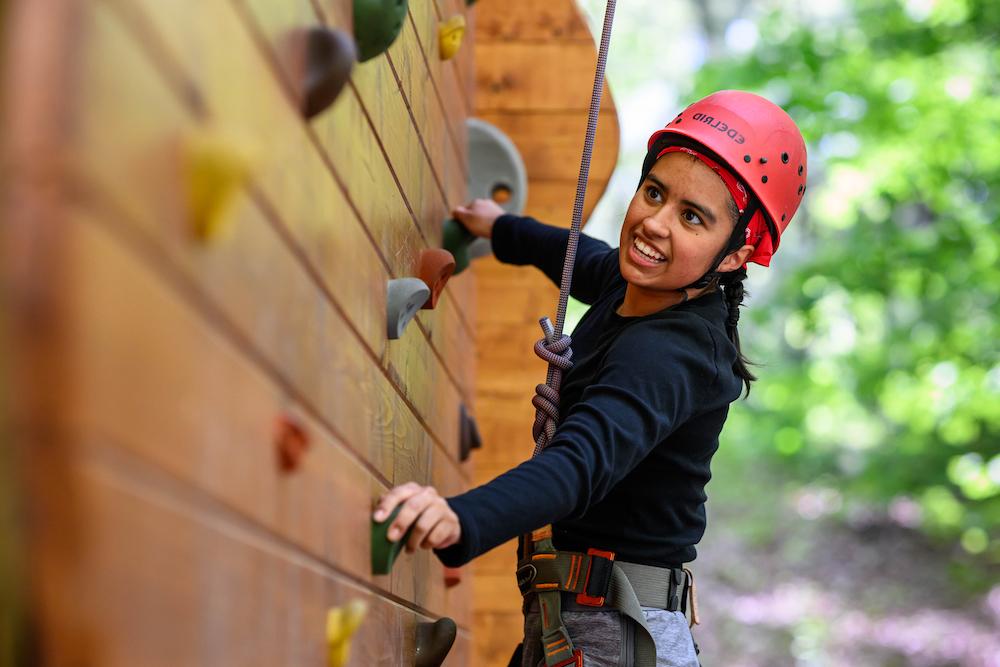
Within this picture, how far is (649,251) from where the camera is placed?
233 centimetres

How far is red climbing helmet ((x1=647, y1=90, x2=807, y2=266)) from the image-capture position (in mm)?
2363

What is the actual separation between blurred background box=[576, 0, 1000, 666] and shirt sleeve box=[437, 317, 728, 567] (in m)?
5.18

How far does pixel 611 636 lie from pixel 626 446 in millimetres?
513

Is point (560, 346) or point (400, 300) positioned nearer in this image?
point (400, 300)

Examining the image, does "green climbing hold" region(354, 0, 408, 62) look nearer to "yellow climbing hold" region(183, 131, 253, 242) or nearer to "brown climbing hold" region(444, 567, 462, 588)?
"yellow climbing hold" region(183, 131, 253, 242)

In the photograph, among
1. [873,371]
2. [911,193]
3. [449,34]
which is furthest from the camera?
[873,371]

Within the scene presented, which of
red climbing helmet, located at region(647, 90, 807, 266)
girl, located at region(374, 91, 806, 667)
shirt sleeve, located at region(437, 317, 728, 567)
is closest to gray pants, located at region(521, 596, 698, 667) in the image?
girl, located at region(374, 91, 806, 667)

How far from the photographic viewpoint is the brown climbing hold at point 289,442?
1273 mm

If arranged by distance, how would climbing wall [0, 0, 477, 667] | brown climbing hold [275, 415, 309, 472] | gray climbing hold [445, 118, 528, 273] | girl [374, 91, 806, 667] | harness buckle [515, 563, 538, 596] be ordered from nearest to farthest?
climbing wall [0, 0, 477, 667] < brown climbing hold [275, 415, 309, 472] < girl [374, 91, 806, 667] < harness buckle [515, 563, 538, 596] < gray climbing hold [445, 118, 528, 273]

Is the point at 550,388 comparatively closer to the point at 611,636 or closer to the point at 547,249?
the point at 611,636

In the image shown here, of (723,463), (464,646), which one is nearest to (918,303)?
(723,463)

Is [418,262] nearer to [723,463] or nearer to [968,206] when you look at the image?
[968,206]

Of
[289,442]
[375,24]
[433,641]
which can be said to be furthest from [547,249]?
[289,442]

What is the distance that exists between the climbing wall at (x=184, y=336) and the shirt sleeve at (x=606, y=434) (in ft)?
0.57
